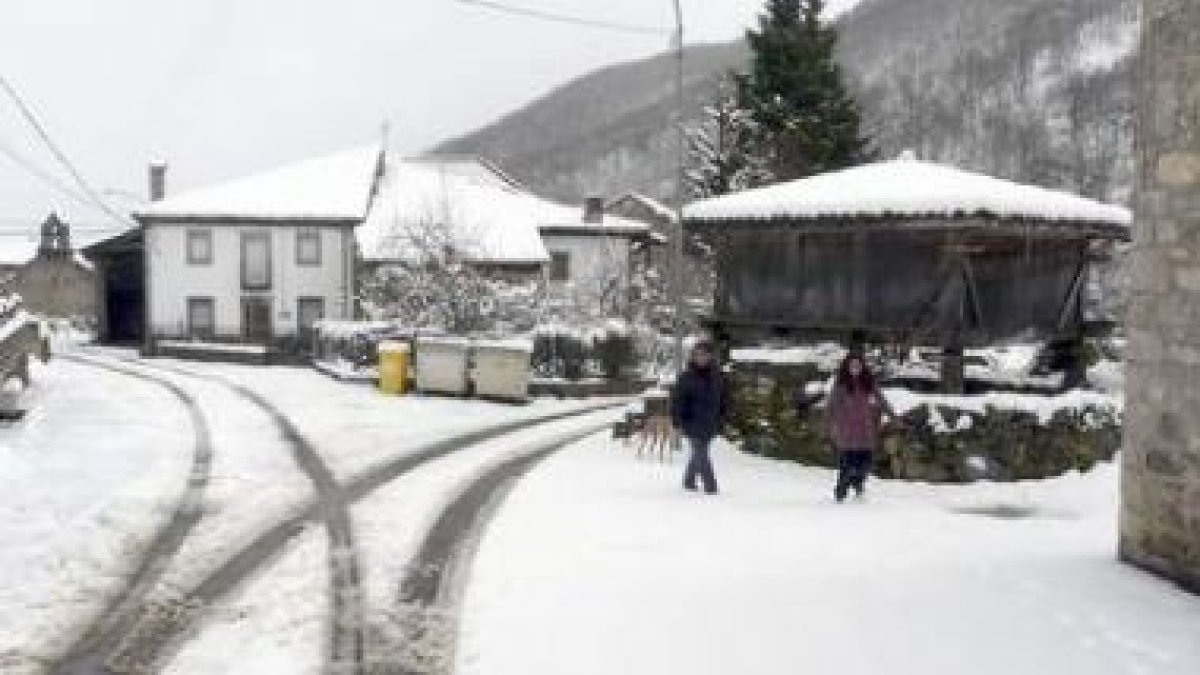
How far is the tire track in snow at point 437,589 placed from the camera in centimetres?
900

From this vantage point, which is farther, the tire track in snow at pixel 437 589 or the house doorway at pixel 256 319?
the house doorway at pixel 256 319

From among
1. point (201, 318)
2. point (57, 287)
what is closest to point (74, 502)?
point (201, 318)

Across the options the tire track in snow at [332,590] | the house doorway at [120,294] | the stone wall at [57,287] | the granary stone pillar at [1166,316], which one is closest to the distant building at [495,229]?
the house doorway at [120,294]

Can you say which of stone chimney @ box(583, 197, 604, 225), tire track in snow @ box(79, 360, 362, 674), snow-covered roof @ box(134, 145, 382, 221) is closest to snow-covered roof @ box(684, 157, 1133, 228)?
tire track in snow @ box(79, 360, 362, 674)

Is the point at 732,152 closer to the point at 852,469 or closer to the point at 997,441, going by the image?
the point at 997,441

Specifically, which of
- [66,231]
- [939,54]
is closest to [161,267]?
[66,231]

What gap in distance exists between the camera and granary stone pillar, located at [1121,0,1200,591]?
1034 cm

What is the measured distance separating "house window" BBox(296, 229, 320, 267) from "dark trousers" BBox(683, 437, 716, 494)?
3139 cm

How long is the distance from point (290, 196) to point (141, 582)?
36576mm

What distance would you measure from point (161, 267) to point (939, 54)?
117637mm

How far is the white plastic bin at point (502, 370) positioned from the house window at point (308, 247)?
1963 cm

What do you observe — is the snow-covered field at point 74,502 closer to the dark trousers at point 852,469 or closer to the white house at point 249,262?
the dark trousers at point 852,469

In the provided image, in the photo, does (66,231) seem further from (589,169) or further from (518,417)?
(589,169)

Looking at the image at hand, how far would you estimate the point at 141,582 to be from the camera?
36.7 ft
